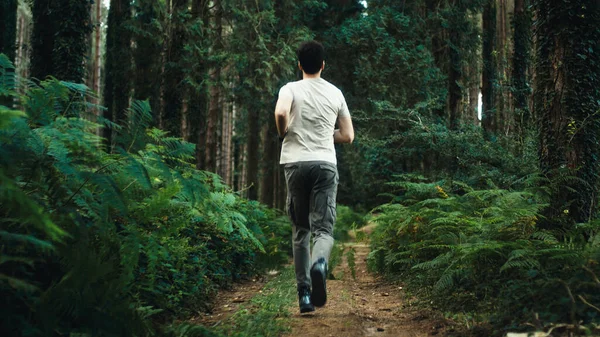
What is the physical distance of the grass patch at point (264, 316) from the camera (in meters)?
4.27

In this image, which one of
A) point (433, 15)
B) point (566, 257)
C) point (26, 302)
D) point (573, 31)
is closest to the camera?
point (26, 302)

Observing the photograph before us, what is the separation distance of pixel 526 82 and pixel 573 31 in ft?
29.8

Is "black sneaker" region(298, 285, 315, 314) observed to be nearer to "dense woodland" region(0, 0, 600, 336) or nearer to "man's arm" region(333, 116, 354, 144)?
"dense woodland" region(0, 0, 600, 336)

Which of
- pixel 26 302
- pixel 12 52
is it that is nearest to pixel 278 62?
pixel 12 52

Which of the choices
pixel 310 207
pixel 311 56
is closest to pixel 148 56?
pixel 311 56

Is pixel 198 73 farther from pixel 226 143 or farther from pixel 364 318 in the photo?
pixel 226 143

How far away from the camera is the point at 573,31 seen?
554cm

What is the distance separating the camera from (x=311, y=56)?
5293 millimetres

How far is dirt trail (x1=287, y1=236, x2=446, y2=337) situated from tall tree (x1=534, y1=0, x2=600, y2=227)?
191 centimetres

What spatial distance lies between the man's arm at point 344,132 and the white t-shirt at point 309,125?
209 millimetres

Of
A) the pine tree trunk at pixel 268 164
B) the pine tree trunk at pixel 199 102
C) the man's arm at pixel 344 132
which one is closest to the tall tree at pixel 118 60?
the pine tree trunk at pixel 199 102

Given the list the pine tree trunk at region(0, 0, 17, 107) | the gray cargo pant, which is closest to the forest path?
the gray cargo pant

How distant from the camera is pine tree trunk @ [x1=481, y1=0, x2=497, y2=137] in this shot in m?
16.5

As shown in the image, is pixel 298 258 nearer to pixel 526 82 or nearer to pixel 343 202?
pixel 526 82
